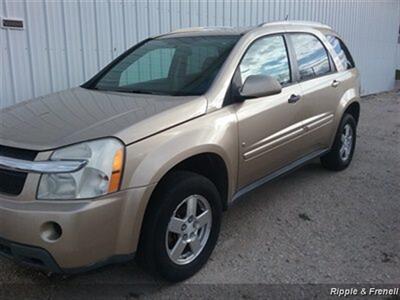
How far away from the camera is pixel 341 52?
5359 millimetres

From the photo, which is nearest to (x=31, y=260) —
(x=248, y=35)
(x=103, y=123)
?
(x=103, y=123)

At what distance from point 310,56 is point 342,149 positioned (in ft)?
4.46

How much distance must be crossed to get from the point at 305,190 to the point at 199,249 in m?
2.05

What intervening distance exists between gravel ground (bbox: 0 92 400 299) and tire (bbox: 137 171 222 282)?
0.16 metres

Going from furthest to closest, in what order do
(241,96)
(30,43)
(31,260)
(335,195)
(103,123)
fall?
(30,43) < (335,195) < (241,96) < (103,123) < (31,260)

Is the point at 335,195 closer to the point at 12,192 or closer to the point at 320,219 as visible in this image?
the point at 320,219

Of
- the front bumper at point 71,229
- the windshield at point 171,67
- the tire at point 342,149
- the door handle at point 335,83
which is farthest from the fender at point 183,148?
the tire at point 342,149

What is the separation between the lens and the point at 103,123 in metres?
2.74

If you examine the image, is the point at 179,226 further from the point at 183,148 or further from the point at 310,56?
the point at 310,56

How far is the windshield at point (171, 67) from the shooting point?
3.45m

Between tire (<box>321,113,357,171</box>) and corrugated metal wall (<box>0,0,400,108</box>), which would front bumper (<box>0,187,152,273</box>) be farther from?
tire (<box>321,113,357,171</box>)

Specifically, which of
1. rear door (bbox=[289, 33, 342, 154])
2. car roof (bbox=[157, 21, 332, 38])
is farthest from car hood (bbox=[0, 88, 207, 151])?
rear door (bbox=[289, 33, 342, 154])

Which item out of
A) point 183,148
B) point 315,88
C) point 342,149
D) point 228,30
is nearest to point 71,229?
point 183,148

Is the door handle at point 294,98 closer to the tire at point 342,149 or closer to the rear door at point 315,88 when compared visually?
the rear door at point 315,88
